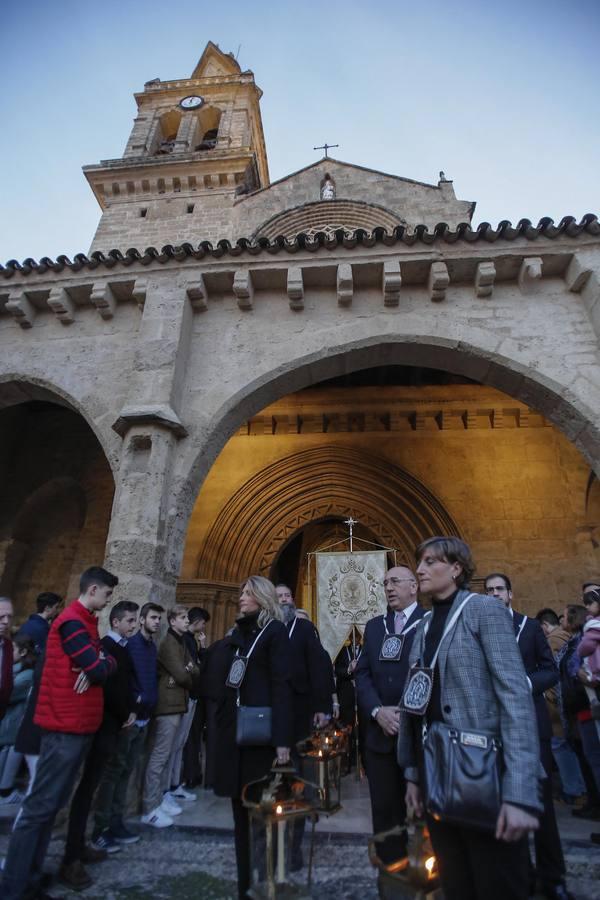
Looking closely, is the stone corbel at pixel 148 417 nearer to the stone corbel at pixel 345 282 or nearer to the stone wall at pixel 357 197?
the stone corbel at pixel 345 282

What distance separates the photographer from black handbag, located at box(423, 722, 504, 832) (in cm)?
138

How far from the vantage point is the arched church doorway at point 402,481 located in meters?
7.37

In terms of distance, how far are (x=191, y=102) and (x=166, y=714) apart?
19119mm

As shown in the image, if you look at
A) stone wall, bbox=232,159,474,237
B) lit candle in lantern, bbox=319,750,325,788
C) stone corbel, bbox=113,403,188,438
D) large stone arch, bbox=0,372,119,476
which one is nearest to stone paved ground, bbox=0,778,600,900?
lit candle in lantern, bbox=319,750,325,788

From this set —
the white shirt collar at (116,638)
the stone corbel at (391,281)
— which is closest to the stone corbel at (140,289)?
the stone corbel at (391,281)

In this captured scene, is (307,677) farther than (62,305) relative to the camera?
No

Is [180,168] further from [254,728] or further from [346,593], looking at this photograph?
[254,728]

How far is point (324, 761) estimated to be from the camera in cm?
354

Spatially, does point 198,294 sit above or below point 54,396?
above

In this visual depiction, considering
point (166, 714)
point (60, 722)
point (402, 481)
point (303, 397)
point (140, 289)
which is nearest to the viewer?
point (60, 722)

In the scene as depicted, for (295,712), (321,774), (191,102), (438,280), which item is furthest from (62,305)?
(191,102)

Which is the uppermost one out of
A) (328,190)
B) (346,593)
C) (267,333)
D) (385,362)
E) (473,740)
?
(328,190)

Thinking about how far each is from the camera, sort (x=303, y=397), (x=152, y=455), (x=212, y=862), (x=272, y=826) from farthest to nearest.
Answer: (x=303, y=397)
(x=152, y=455)
(x=212, y=862)
(x=272, y=826)

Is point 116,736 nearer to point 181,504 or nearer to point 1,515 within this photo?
point 181,504
